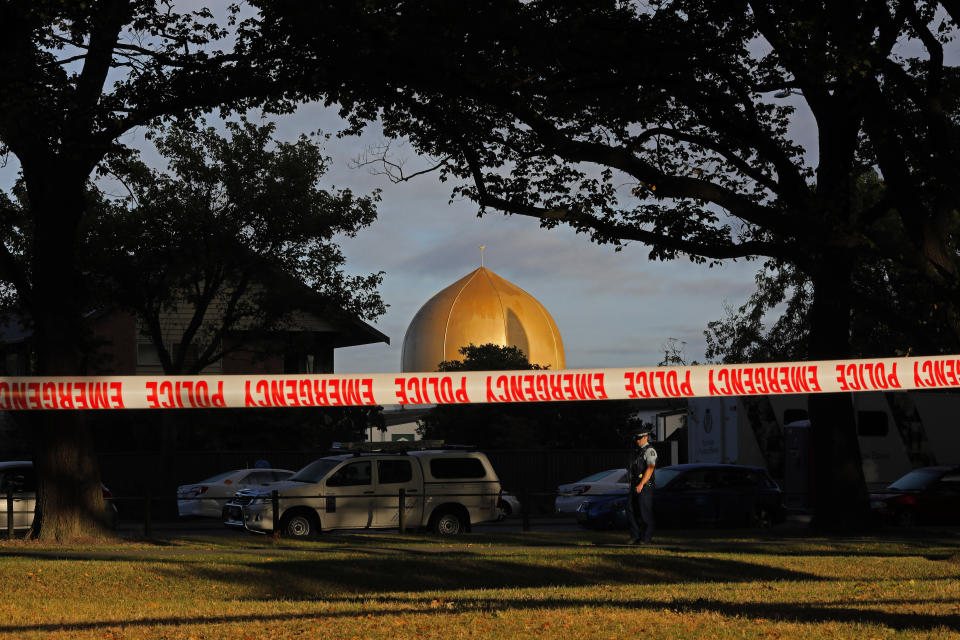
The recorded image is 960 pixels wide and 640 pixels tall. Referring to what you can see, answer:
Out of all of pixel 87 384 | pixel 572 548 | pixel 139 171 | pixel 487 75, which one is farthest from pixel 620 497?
pixel 139 171

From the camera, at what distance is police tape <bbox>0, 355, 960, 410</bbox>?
493 inches

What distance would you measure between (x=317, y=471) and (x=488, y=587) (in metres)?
10.2

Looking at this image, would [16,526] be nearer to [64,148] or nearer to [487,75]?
[64,148]

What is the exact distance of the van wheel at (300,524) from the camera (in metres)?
22.5

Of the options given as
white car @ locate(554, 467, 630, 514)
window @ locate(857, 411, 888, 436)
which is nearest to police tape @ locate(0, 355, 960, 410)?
window @ locate(857, 411, 888, 436)

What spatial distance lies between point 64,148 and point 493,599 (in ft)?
38.6

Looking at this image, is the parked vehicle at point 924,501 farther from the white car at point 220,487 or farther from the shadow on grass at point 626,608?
the shadow on grass at point 626,608

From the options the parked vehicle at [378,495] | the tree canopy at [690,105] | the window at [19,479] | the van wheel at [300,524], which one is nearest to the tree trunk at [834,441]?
the tree canopy at [690,105]

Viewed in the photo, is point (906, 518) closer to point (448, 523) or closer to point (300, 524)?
point (448, 523)

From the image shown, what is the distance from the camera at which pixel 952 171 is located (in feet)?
53.7

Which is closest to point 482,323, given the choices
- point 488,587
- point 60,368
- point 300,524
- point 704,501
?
point 704,501

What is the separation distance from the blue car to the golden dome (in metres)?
74.3

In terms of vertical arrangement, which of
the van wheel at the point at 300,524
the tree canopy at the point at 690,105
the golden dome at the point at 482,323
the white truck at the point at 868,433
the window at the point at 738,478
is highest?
the golden dome at the point at 482,323

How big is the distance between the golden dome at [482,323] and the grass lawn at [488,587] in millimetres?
80668
